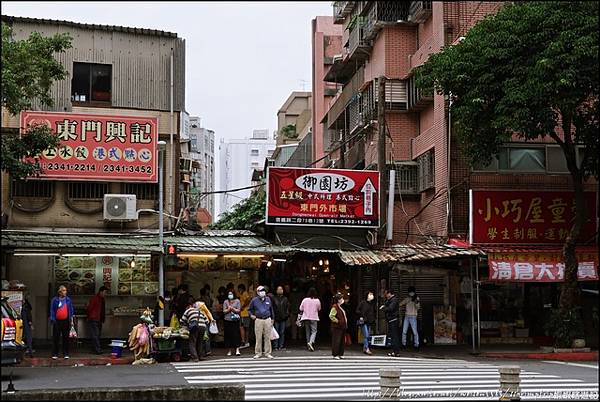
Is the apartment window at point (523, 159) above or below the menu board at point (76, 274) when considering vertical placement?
above

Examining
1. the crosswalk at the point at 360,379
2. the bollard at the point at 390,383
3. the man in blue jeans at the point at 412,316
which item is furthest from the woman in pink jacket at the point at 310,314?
the bollard at the point at 390,383

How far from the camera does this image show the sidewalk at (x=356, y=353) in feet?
66.9

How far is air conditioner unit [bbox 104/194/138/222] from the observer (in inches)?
959

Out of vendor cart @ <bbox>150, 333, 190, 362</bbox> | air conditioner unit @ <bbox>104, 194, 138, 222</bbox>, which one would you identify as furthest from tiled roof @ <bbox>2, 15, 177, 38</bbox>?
vendor cart @ <bbox>150, 333, 190, 362</bbox>

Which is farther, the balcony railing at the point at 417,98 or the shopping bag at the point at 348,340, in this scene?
the balcony railing at the point at 417,98

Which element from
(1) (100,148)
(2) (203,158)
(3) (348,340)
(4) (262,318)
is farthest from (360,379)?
(2) (203,158)

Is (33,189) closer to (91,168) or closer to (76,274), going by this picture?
(91,168)

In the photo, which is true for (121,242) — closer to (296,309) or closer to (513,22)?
(296,309)

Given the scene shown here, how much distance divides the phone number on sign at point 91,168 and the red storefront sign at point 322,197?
3915 millimetres

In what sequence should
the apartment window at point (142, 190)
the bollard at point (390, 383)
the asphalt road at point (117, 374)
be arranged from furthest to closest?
the apartment window at point (142, 190) → the asphalt road at point (117, 374) → the bollard at point (390, 383)

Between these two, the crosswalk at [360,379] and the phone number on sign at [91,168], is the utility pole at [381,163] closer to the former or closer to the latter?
the crosswalk at [360,379]

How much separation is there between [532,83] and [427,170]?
727 cm

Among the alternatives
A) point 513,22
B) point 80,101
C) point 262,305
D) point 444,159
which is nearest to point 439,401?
point 262,305

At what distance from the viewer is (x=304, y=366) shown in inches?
754
